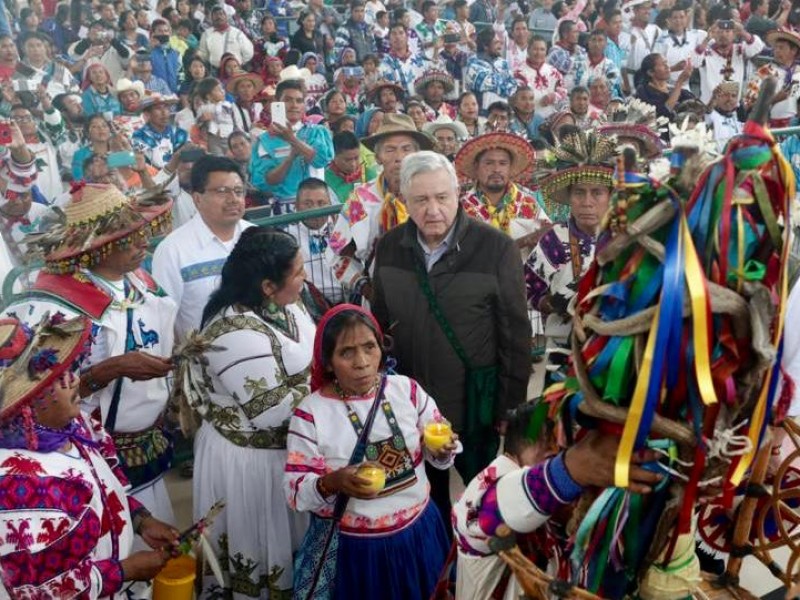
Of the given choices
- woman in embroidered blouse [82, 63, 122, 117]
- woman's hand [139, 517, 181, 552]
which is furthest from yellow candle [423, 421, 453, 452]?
woman in embroidered blouse [82, 63, 122, 117]

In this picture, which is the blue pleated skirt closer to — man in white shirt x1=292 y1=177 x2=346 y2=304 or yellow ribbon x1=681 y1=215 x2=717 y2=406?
yellow ribbon x1=681 y1=215 x2=717 y2=406

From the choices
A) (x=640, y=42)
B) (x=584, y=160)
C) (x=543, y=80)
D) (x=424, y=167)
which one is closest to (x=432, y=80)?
(x=543, y=80)

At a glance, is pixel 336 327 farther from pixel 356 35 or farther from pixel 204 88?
pixel 356 35

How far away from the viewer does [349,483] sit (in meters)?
3.08

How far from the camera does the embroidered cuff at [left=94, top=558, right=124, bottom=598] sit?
2680 mm

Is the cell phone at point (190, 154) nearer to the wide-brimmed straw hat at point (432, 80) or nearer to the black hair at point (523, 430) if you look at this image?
the wide-brimmed straw hat at point (432, 80)

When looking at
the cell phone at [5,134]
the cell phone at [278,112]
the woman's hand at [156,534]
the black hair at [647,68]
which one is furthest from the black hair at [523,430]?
the black hair at [647,68]

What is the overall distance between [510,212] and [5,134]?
4723mm

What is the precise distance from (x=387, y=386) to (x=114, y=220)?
134cm

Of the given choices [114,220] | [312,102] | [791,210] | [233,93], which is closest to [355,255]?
[114,220]

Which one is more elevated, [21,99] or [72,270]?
[21,99]

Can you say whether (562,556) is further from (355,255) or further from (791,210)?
(355,255)

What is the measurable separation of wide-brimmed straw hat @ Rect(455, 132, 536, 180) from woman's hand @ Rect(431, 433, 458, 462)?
2.28 m

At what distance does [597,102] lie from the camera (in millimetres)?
10688
